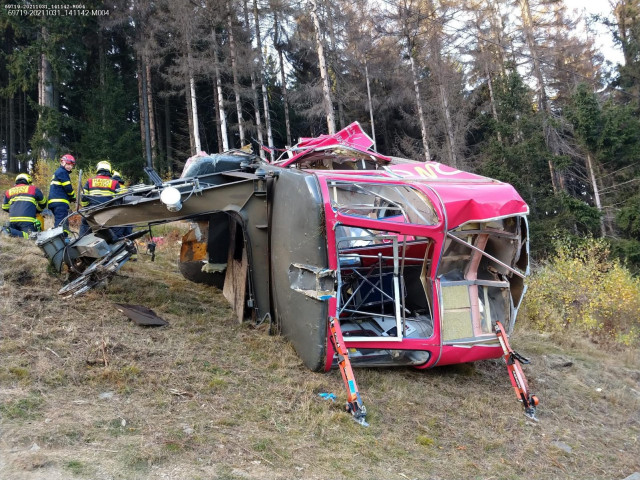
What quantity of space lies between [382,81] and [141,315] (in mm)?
20704

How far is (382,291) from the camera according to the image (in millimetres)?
5766

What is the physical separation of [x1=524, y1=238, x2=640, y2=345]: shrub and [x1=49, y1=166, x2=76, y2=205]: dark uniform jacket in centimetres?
948

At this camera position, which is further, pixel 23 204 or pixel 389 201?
pixel 23 204

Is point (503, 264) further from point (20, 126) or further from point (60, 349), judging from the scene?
point (20, 126)

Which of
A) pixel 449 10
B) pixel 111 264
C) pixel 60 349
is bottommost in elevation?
pixel 60 349

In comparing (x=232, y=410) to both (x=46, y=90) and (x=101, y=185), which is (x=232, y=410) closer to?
(x=101, y=185)

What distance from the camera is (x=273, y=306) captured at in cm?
602

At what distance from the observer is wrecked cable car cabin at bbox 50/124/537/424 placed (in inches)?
192

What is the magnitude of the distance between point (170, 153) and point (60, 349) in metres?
21.0

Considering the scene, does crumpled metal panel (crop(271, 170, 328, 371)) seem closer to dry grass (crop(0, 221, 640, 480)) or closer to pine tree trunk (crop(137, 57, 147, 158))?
dry grass (crop(0, 221, 640, 480))

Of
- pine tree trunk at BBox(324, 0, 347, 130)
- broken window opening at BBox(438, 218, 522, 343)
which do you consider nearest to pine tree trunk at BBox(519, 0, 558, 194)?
pine tree trunk at BBox(324, 0, 347, 130)

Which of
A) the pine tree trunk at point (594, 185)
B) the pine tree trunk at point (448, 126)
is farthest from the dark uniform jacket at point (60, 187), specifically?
the pine tree trunk at point (594, 185)

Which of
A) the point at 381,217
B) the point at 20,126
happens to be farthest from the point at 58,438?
the point at 20,126

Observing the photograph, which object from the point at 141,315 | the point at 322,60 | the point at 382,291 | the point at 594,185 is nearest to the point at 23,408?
the point at 141,315
